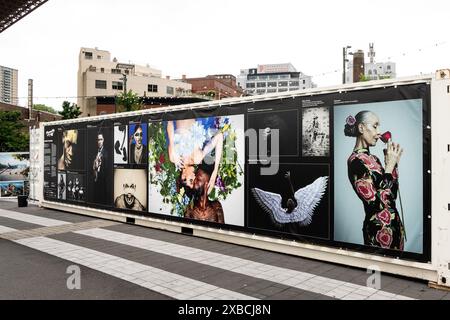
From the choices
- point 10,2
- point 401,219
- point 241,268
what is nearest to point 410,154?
point 401,219

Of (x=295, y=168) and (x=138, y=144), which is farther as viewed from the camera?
(x=138, y=144)

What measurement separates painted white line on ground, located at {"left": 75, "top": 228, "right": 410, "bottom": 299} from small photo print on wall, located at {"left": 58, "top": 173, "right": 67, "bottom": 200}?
6220mm

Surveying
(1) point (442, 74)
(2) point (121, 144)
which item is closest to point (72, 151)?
(2) point (121, 144)

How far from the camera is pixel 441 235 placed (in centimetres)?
692

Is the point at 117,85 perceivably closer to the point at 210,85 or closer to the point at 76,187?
the point at 210,85

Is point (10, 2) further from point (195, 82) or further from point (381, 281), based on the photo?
point (195, 82)

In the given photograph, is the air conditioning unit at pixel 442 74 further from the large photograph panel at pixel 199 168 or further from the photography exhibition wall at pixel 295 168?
the large photograph panel at pixel 199 168

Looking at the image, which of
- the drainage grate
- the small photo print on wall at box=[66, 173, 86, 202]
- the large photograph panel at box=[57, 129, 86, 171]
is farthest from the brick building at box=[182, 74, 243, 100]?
the drainage grate

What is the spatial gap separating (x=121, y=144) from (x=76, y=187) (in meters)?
3.50

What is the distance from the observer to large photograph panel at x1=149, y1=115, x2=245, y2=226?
10391mm

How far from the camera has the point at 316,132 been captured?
343 inches

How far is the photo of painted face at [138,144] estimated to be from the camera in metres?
13.2

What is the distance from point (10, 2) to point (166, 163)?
14.7 m

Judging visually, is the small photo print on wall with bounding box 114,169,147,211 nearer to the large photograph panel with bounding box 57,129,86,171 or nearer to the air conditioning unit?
the large photograph panel with bounding box 57,129,86,171
